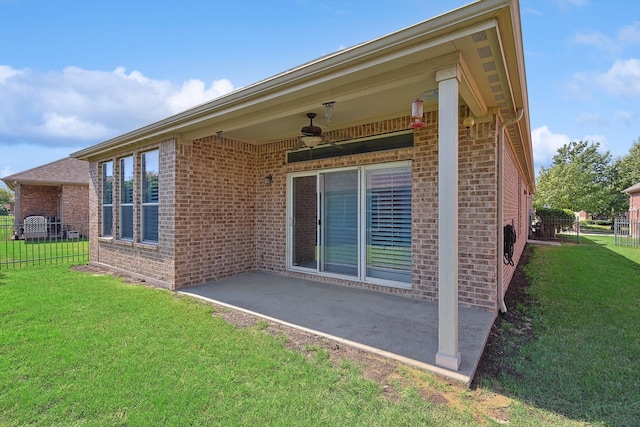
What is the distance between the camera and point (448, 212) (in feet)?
9.02

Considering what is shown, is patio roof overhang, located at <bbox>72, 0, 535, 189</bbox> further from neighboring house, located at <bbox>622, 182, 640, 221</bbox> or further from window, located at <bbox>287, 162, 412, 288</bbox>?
neighboring house, located at <bbox>622, 182, 640, 221</bbox>

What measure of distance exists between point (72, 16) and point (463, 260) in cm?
960

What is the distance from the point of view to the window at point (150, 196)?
6.36 metres

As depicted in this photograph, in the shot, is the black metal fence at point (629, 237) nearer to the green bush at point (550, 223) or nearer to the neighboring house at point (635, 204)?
the green bush at point (550, 223)

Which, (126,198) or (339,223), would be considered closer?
(339,223)

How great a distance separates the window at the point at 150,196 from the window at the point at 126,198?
25.1 inches

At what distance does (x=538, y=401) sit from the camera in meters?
2.38

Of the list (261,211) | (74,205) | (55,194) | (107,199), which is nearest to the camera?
(261,211)

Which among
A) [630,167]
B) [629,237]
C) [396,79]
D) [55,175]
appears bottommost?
[629,237]

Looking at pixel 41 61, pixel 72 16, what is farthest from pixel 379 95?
pixel 41 61

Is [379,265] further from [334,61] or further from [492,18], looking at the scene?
[492,18]

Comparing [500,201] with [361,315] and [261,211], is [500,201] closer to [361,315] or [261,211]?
[361,315]

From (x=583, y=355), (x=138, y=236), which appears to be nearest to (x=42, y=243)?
(x=138, y=236)

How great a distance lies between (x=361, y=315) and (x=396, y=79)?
292cm
